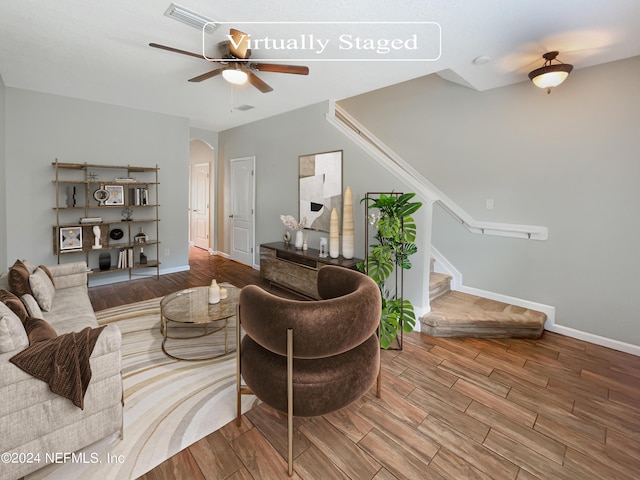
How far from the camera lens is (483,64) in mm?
2896

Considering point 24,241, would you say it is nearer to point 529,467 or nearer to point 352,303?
point 352,303

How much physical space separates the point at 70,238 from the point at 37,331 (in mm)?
3257

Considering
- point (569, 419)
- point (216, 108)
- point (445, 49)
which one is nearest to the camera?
point (569, 419)

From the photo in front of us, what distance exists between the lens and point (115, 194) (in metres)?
4.58

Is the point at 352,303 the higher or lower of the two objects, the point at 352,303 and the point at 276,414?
the higher

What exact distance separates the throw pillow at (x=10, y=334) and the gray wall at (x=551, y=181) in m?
4.19

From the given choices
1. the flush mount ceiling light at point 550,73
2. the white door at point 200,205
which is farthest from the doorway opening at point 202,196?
the flush mount ceiling light at point 550,73

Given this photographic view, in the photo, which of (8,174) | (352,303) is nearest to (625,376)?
(352,303)

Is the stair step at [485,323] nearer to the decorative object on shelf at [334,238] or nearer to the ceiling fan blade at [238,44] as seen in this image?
the decorative object on shelf at [334,238]

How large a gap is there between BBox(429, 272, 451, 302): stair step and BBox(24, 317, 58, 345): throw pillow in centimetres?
341

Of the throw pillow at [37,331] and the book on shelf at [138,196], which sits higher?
the book on shelf at [138,196]

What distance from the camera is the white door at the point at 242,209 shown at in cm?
570

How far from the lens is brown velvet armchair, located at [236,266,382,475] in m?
1.48

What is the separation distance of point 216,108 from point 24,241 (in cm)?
317
